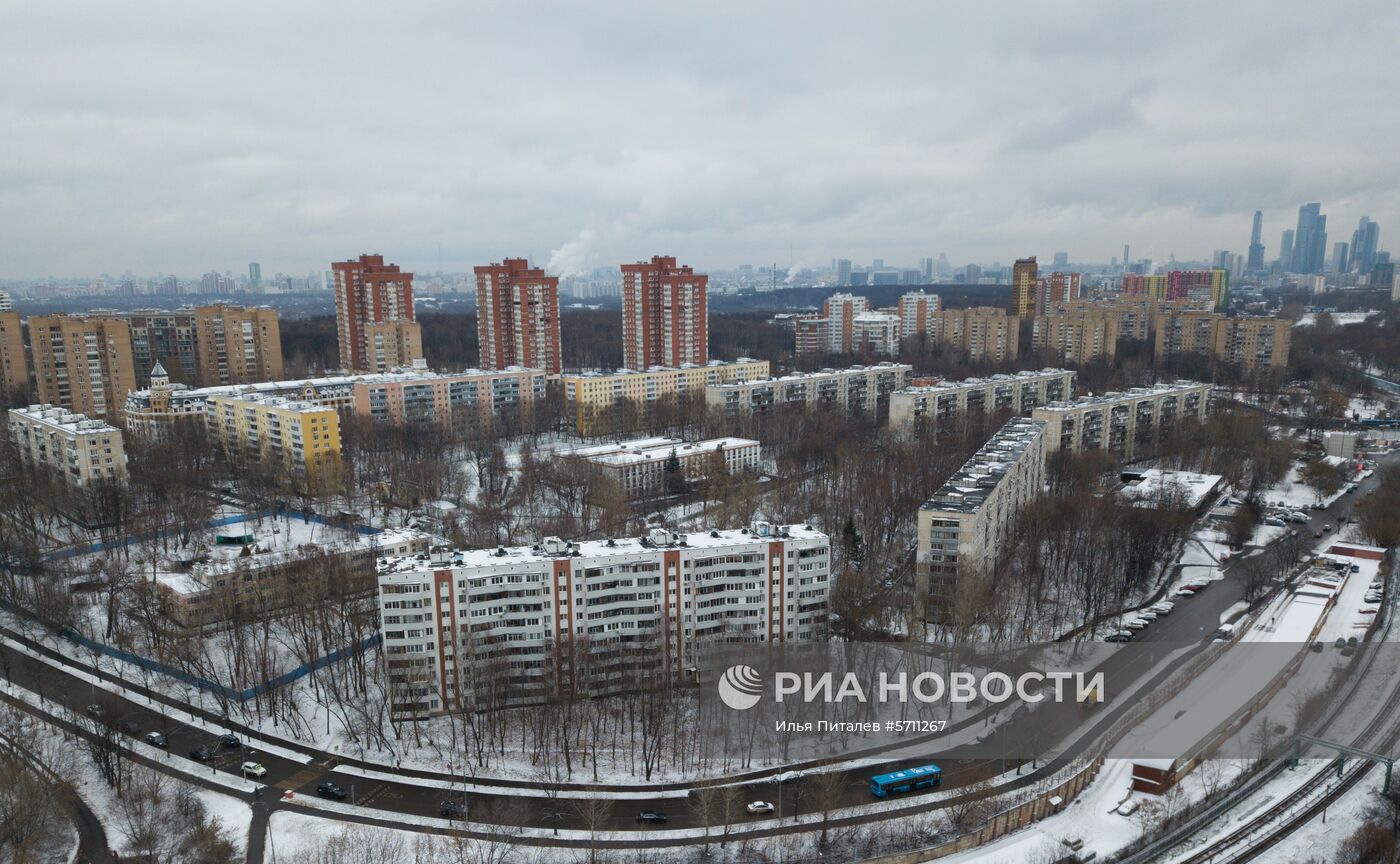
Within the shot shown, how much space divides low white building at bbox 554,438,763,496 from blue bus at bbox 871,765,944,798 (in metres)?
13.9

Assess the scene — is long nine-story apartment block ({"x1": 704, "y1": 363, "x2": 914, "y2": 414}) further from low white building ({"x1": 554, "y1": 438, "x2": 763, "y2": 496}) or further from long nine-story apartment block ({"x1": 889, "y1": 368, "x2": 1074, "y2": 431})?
low white building ({"x1": 554, "y1": 438, "x2": 763, "y2": 496})

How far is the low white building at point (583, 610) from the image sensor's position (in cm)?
1244

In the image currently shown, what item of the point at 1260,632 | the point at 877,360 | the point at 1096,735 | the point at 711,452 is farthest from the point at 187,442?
the point at 877,360

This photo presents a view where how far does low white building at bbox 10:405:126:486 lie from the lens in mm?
21705

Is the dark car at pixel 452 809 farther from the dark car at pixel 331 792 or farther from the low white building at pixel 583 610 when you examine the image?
the low white building at pixel 583 610

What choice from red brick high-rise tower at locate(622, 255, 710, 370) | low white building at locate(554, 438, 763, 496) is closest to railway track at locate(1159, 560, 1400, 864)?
low white building at locate(554, 438, 763, 496)

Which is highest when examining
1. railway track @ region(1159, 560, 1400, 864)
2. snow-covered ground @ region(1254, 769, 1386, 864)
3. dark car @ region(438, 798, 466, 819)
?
dark car @ region(438, 798, 466, 819)

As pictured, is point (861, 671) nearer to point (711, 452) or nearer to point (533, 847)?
point (533, 847)

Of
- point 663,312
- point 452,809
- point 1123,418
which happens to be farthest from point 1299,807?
point 663,312

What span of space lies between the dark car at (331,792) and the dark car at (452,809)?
1.25 metres

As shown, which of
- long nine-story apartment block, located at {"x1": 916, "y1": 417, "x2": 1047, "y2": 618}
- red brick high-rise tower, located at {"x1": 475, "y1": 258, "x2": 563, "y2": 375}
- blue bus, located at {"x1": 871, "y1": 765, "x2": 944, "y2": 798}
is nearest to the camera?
blue bus, located at {"x1": 871, "y1": 765, "x2": 944, "y2": 798}

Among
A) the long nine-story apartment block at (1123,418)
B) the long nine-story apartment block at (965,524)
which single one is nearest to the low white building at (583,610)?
the long nine-story apartment block at (965,524)

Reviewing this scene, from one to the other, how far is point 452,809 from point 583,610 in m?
3.28

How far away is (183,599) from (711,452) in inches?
552
